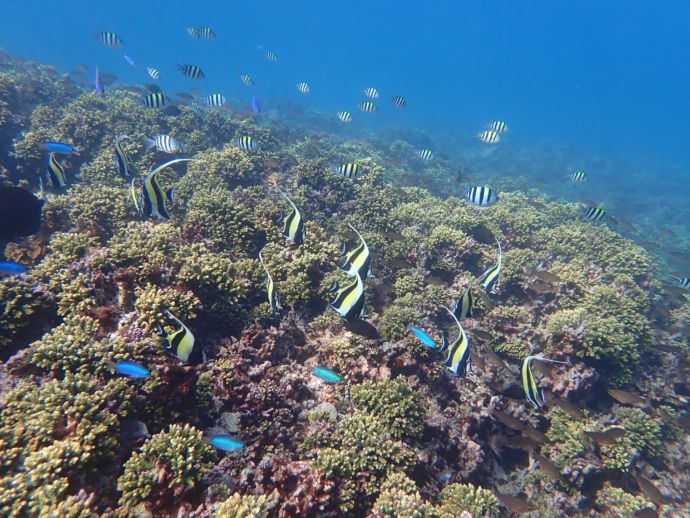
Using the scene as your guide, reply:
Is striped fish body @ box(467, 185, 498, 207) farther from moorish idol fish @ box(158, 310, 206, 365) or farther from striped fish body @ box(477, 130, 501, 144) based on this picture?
moorish idol fish @ box(158, 310, 206, 365)

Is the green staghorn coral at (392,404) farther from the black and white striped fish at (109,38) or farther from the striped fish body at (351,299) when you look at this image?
the black and white striped fish at (109,38)

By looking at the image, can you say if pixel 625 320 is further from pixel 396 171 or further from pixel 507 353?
pixel 396 171

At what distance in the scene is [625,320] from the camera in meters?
7.09

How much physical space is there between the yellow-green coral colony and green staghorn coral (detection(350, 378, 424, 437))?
0.03 meters

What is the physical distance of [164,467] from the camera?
10.2ft

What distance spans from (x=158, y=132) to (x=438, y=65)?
535ft

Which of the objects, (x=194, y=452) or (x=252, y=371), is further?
(x=252, y=371)

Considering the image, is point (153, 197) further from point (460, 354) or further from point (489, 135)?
point (489, 135)

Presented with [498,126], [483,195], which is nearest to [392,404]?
[483,195]

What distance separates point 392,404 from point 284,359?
1729 mm

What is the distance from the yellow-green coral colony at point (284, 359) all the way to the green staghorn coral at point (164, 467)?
0.05ft

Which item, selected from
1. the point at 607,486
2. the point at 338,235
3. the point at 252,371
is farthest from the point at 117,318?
the point at 607,486

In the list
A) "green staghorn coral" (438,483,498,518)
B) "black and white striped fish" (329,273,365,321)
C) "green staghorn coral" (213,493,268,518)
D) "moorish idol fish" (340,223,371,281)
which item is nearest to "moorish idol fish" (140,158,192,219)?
"moorish idol fish" (340,223,371,281)

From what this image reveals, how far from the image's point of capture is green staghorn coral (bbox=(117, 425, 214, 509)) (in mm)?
2969
